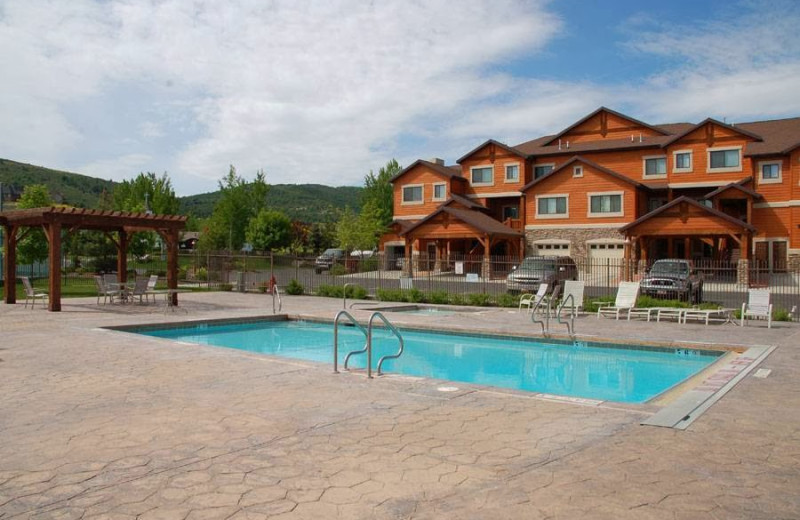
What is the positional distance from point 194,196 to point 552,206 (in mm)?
106227

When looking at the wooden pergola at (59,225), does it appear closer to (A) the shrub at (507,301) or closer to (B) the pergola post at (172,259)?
(B) the pergola post at (172,259)

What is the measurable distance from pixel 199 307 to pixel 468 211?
82.5ft

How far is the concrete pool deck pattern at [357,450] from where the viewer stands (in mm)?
4039

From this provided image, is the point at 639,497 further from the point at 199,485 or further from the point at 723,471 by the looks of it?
the point at 199,485

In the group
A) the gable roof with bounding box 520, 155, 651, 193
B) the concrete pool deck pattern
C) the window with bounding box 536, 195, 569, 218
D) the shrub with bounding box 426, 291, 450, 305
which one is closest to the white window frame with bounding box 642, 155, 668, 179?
the gable roof with bounding box 520, 155, 651, 193

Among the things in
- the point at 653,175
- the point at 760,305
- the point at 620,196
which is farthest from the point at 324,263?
the point at 760,305

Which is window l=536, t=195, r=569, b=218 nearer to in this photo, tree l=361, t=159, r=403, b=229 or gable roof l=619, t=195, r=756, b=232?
gable roof l=619, t=195, r=756, b=232

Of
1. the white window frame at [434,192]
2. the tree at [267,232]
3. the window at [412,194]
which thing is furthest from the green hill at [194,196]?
the white window frame at [434,192]

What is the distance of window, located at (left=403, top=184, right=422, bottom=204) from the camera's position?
156 ft

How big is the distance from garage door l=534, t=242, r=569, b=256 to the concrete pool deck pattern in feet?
106

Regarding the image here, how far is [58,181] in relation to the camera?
92.0 metres

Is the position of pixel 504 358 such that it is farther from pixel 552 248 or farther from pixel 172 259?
pixel 552 248

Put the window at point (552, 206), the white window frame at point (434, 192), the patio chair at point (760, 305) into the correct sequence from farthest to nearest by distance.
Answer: the white window frame at point (434, 192) < the window at point (552, 206) < the patio chair at point (760, 305)

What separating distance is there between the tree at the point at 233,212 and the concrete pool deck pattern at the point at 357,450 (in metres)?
54.4
